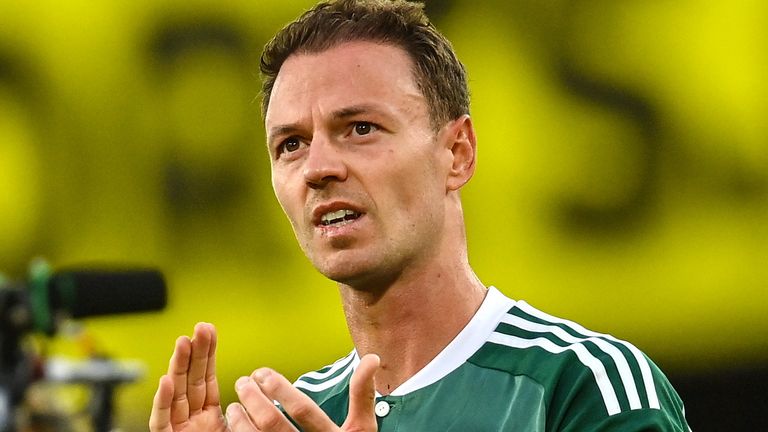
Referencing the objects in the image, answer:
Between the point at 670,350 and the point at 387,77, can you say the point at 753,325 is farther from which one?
the point at 387,77

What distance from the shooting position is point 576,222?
455 cm

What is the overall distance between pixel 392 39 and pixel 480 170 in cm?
171

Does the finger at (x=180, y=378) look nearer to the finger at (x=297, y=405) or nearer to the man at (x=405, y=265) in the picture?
the man at (x=405, y=265)

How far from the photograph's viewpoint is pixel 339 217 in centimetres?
271

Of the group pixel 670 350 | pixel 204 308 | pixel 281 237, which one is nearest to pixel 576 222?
pixel 670 350

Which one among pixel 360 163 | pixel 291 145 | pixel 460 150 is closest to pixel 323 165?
pixel 360 163

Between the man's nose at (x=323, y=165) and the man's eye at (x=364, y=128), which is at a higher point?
the man's eye at (x=364, y=128)

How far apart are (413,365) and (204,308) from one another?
202cm

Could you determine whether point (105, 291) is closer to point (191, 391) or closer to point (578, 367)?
point (191, 391)

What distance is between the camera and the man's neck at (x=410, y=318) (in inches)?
111

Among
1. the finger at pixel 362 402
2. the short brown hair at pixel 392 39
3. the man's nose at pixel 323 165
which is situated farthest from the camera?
the short brown hair at pixel 392 39

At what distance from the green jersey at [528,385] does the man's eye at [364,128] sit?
0.48 meters

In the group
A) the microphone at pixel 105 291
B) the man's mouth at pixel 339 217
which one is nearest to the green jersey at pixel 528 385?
the man's mouth at pixel 339 217

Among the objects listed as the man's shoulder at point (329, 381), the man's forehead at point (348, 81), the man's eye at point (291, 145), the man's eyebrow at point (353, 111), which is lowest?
the man's shoulder at point (329, 381)
